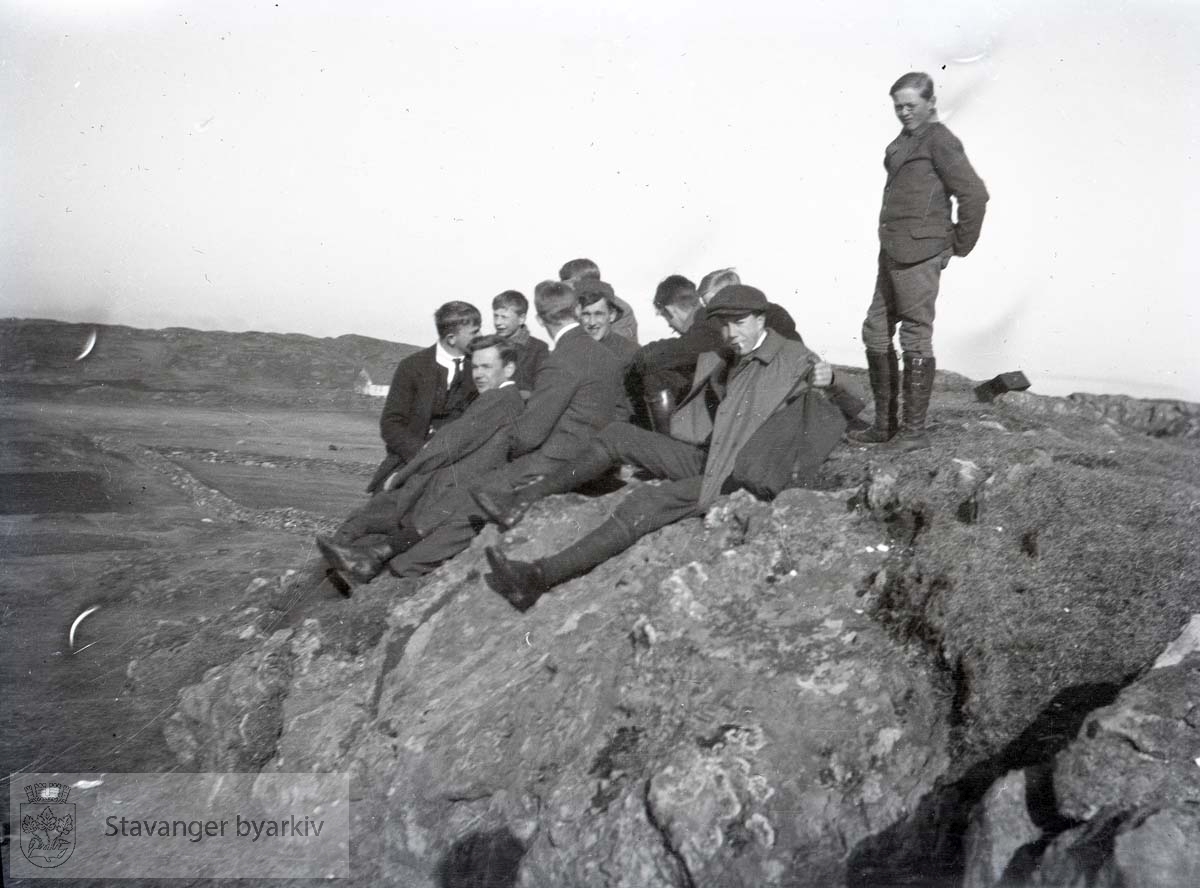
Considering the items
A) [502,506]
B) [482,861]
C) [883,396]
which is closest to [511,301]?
[502,506]

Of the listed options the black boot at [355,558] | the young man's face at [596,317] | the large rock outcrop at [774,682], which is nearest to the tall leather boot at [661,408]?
the young man's face at [596,317]

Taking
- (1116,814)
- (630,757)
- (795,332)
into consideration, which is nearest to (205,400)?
(795,332)

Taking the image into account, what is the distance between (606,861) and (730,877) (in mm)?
502

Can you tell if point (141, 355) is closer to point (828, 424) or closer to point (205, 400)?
point (205, 400)

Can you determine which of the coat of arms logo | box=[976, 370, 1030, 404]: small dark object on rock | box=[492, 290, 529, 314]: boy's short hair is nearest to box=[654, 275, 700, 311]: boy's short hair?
box=[492, 290, 529, 314]: boy's short hair

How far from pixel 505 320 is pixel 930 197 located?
299 cm

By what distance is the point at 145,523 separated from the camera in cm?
1309

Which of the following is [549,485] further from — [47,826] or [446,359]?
[47,826]

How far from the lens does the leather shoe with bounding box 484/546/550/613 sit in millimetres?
4664

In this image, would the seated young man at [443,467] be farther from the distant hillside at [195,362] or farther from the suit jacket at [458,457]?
the distant hillside at [195,362]

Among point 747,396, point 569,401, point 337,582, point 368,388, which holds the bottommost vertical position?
point 337,582

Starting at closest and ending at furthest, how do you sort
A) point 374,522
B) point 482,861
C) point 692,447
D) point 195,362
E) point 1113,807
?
point 1113,807, point 482,861, point 692,447, point 374,522, point 195,362

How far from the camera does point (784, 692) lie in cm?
372

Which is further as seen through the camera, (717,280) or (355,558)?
(717,280)
